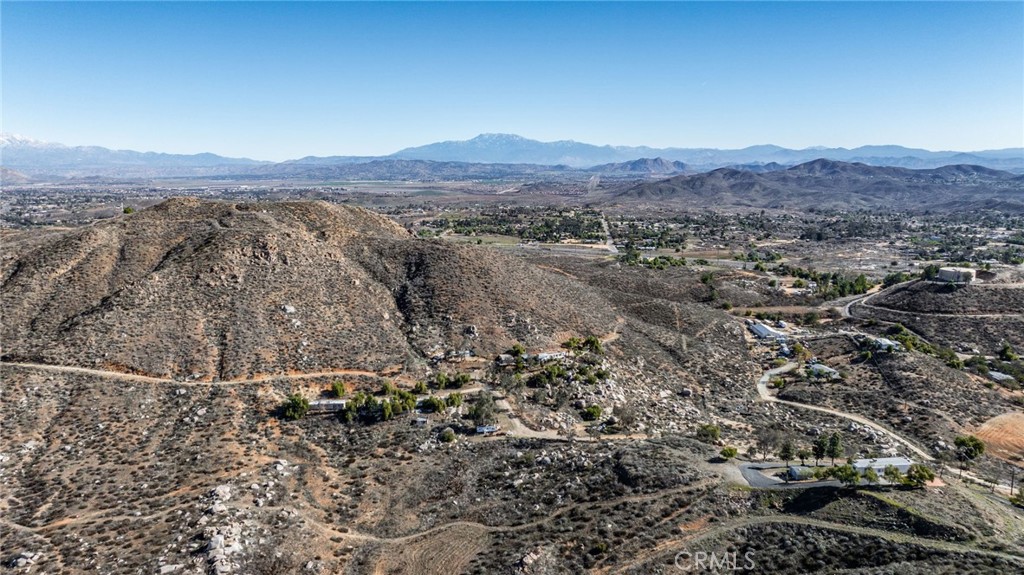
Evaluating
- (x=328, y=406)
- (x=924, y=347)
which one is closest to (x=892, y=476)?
(x=328, y=406)

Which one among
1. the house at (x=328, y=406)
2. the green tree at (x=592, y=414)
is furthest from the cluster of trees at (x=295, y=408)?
the green tree at (x=592, y=414)

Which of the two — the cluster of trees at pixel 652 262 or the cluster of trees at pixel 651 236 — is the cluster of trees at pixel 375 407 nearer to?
the cluster of trees at pixel 652 262

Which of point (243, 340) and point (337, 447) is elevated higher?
point (243, 340)

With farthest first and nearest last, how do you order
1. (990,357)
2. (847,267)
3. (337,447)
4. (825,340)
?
(847,267) → (825,340) → (990,357) → (337,447)

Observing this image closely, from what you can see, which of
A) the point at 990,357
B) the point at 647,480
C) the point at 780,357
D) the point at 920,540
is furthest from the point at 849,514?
the point at 990,357

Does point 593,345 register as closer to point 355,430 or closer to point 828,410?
point 828,410

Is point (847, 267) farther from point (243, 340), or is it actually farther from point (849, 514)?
point (243, 340)
